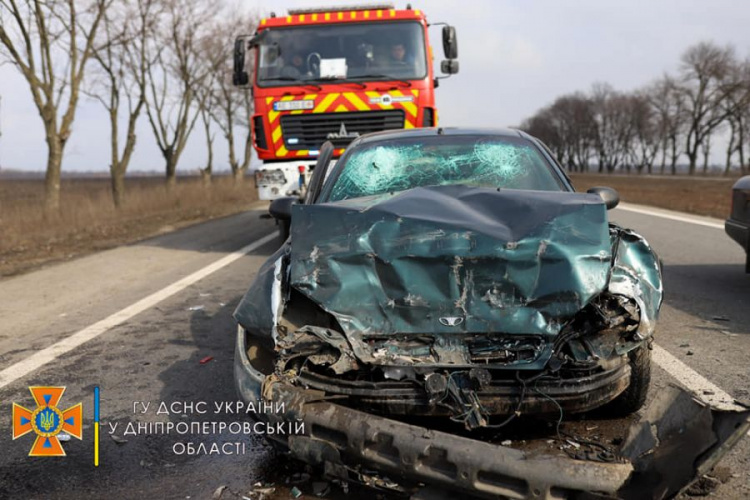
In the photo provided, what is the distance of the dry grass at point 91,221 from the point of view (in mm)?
11680

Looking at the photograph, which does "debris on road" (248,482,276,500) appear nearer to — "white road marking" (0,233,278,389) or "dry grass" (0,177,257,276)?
"white road marking" (0,233,278,389)

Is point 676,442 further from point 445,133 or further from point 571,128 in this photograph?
point 571,128

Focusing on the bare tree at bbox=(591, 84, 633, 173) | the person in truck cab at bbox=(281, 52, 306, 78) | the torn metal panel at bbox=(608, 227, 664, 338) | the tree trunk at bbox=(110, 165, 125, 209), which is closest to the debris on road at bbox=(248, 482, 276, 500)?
the torn metal panel at bbox=(608, 227, 664, 338)

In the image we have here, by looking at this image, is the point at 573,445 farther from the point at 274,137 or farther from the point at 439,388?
the point at 274,137

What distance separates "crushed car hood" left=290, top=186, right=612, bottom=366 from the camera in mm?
3029

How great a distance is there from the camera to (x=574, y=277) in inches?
121

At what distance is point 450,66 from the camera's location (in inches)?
422

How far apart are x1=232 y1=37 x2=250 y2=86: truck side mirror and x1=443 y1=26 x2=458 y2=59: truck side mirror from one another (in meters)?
3.09

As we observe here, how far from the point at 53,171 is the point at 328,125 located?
11199mm

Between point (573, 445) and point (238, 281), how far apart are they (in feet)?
17.8

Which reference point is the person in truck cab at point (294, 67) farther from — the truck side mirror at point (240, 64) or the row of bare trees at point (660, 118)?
the row of bare trees at point (660, 118)

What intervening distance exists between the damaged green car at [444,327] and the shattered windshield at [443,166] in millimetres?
946

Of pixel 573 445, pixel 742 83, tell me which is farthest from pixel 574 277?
pixel 742 83

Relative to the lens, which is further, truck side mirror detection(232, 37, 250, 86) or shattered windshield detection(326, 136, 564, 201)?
truck side mirror detection(232, 37, 250, 86)
